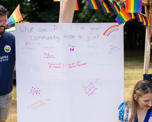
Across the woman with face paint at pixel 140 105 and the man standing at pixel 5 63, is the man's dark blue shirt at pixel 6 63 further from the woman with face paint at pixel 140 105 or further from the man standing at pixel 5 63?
the woman with face paint at pixel 140 105

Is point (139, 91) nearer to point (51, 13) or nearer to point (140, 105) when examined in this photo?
point (140, 105)

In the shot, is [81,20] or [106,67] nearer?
[106,67]

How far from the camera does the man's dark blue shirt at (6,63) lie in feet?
8.39

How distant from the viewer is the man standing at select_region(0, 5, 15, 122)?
2.55 metres

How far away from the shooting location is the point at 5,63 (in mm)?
2562

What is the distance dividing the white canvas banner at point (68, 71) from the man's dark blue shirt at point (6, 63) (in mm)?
133

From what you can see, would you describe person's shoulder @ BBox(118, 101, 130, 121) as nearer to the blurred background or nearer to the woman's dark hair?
the woman's dark hair

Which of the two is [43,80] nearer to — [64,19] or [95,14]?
[64,19]

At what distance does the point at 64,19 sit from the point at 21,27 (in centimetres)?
65

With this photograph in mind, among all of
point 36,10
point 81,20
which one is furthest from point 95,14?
point 36,10

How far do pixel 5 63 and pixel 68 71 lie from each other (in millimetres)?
670

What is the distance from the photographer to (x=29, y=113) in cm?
293

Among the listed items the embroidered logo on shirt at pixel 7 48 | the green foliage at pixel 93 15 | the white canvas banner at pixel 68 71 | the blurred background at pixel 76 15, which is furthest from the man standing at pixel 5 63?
the green foliage at pixel 93 15
